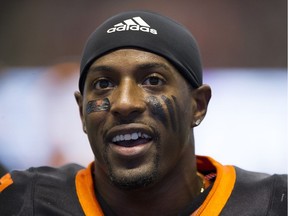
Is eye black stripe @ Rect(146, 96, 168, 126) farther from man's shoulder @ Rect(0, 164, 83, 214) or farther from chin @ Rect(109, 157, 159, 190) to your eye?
man's shoulder @ Rect(0, 164, 83, 214)

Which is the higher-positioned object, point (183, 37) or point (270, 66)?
point (183, 37)

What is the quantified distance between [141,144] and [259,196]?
19.5 inches

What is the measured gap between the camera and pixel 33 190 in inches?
87.2

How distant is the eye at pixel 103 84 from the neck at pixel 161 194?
13.3 inches

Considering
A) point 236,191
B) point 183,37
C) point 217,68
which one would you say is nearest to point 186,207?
point 236,191

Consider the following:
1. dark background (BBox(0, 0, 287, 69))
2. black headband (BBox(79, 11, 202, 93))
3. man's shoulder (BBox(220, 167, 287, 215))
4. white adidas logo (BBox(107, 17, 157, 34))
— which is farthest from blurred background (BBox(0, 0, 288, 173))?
white adidas logo (BBox(107, 17, 157, 34))

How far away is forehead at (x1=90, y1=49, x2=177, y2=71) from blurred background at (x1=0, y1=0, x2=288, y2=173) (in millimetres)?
1743

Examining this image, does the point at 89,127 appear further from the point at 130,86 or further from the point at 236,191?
the point at 236,191

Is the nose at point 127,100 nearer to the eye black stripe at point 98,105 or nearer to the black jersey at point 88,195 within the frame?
the eye black stripe at point 98,105

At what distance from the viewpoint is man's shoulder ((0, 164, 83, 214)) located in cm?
215

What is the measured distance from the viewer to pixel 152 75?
210 centimetres

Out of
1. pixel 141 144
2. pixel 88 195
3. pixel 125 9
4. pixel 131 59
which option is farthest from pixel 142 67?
pixel 125 9

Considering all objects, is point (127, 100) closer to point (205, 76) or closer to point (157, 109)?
point (157, 109)

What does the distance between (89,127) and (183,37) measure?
48cm
